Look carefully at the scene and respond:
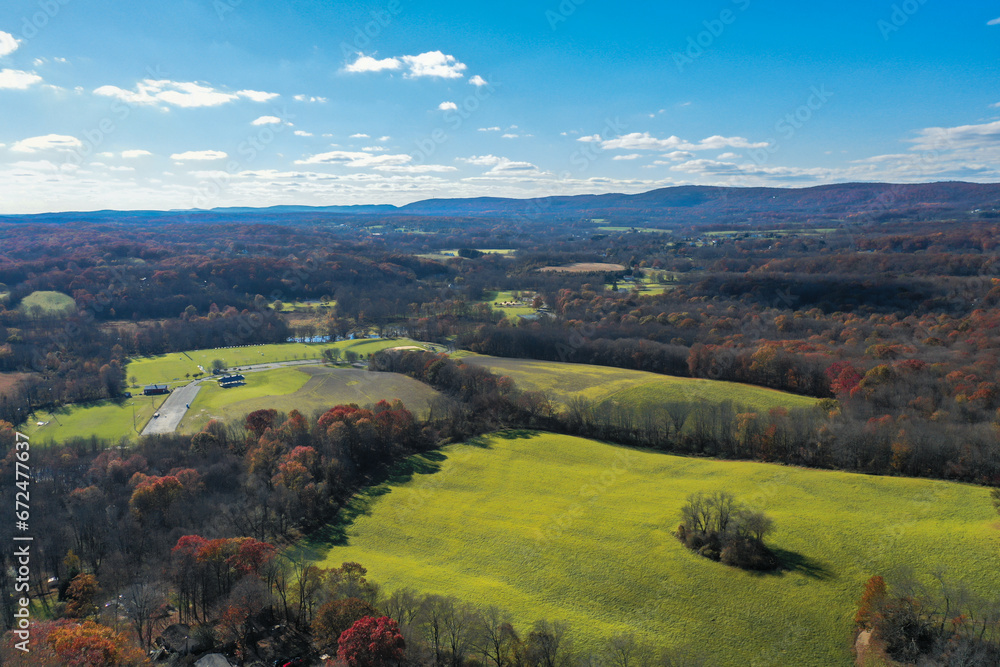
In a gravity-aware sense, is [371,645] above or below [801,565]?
above

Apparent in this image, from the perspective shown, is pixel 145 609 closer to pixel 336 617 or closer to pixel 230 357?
pixel 336 617

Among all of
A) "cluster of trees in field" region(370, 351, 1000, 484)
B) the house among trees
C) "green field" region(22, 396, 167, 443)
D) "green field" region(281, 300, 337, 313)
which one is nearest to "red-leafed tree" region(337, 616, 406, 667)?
"cluster of trees in field" region(370, 351, 1000, 484)

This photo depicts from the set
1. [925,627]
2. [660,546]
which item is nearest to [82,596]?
[660,546]

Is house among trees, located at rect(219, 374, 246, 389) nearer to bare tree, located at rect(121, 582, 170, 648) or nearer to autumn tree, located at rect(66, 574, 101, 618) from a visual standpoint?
autumn tree, located at rect(66, 574, 101, 618)

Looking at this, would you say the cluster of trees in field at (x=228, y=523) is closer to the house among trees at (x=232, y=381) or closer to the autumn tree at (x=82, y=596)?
the autumn tree at (x=82, y=596)

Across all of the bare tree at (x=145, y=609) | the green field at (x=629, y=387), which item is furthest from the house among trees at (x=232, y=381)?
the bare tree at (x=145, y=609)
